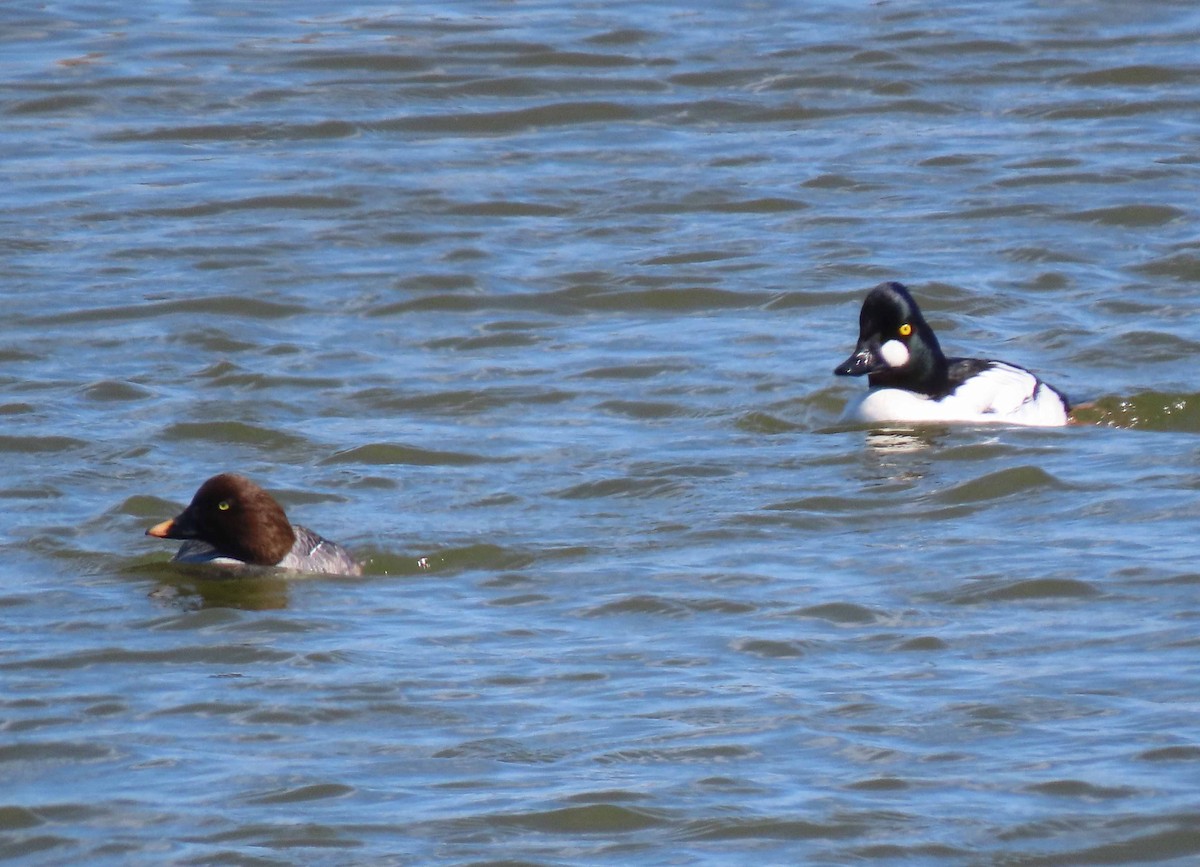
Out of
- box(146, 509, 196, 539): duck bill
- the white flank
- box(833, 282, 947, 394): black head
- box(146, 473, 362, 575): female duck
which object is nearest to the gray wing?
box(146, 473, 362, 575): female duck

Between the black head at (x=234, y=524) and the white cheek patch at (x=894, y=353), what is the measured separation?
4.14 m

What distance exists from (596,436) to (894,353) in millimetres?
1849

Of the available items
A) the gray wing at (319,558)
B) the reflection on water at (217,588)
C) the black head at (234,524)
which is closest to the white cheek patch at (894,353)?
the gray wing at (319,558)

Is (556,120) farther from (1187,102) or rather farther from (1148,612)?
(1148,612)

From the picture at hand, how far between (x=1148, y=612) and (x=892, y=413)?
4156 mm

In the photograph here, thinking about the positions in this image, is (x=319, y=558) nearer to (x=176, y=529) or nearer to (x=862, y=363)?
(x=176, y=529)

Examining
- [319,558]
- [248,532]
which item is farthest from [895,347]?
[248,532]

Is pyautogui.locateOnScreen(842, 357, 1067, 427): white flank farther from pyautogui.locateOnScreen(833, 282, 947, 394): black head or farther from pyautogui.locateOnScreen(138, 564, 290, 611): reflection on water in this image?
pyautogui.locateOnScreen(138, 564, 290, 611): reflection on water

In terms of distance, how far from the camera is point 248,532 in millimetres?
10930

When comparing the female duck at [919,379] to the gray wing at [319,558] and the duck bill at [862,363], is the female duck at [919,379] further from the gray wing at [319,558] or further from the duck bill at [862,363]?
the gray wing at [319,558]

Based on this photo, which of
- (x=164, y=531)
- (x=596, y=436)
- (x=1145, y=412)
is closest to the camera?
(x=164, y=531)

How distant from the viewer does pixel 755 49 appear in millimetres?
21922

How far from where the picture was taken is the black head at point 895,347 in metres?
13.7

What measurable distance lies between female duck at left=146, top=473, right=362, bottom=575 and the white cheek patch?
156 inches
